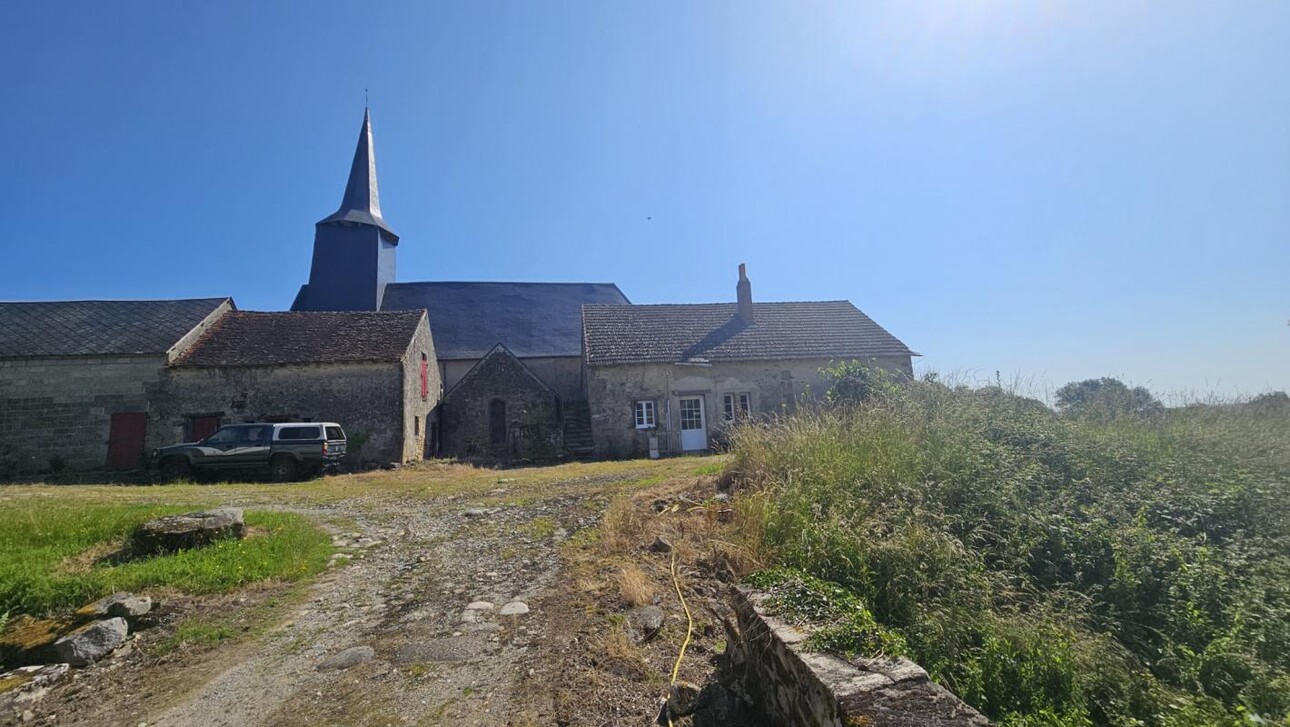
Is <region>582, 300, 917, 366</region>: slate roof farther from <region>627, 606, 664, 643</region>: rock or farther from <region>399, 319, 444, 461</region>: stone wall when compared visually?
<region>627, 606, 664, 643</region>: rock

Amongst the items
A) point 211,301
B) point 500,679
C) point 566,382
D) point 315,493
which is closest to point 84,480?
point 211,301

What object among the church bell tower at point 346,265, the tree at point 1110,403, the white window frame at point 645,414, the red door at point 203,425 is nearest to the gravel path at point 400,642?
the tree at point 1110,403

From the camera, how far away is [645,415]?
2050 centimetres

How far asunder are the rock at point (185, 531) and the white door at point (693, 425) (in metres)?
14.9

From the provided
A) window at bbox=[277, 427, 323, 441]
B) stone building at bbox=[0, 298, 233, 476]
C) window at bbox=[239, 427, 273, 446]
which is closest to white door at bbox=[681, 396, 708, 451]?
window at bbox=[277, 427, 323, 441]

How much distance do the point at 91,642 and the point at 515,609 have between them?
3.11 m


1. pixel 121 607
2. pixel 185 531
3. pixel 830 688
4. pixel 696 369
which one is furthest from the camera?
pixel 696 369

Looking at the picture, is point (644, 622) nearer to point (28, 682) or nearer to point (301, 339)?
point (28, 682)

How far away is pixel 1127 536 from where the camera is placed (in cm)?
449

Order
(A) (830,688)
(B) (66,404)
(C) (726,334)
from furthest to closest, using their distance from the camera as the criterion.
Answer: (C) (726,334) → (B) (66,404) → (A) (830,688)

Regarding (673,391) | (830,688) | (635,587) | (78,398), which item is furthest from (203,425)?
(830,688)

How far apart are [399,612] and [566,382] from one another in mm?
23731

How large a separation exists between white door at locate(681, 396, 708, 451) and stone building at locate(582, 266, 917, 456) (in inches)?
1.4

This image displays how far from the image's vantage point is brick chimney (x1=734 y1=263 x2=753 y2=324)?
23.8 metres
